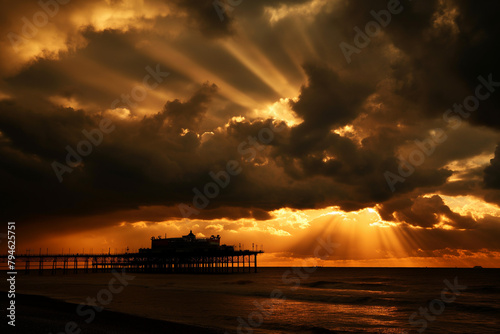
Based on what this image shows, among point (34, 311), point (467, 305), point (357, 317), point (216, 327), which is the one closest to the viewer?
point (216, 327)

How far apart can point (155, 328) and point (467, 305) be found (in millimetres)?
35940

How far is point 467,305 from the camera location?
43688 millimetres

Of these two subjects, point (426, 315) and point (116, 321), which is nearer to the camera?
point (116, 321)

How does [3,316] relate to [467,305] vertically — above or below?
above

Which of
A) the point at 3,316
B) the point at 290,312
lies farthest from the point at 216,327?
the point at 3,316

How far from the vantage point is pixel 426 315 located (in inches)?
1400

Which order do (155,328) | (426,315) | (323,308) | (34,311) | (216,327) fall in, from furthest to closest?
(323,308) < (426,315) < (34,311) < (216,327) < (155,328)

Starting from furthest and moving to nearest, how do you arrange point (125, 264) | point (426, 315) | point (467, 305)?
1. point (125, 264)
2. point (467, 305)
3. point (426, 315)

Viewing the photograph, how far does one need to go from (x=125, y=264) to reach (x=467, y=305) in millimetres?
140452

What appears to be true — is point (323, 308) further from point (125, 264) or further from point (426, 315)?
point (125, 264)

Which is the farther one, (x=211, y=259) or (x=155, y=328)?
(x=211, y=259)

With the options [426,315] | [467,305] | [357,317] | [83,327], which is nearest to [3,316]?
[83,327]

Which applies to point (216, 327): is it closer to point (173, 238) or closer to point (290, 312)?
point (290, 312)

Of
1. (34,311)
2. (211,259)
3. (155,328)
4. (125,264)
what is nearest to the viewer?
(155,328)
